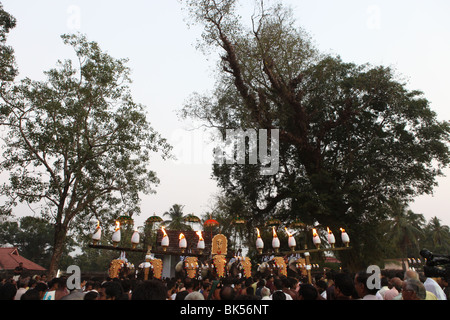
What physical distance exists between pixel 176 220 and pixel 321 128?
82.1 feet

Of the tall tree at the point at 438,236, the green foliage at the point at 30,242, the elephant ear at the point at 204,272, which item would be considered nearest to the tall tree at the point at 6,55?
the elephant ear at the point at 204,272

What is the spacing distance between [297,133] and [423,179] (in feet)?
29.2

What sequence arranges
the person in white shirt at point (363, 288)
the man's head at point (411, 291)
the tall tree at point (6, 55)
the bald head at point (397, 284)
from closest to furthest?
the man's head at point (411, 291)
the person in white shirt at point (363, 288)
the bald head at point (397, 284)
the tall tree at point (6, 55)

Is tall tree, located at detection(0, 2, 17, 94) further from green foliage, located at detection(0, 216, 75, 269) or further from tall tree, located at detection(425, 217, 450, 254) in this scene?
tall tree, located at detection(425, 217, 450, 254)

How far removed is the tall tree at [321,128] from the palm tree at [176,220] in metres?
18.7

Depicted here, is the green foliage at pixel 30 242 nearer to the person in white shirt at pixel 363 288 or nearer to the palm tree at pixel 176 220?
the palm tree at pixel 176 220

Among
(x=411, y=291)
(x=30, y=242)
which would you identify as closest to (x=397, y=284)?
(x=411, y=291)

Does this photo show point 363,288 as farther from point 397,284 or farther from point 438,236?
point 438,236

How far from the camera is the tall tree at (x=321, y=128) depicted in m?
19.8

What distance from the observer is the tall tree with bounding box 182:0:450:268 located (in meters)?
19.8

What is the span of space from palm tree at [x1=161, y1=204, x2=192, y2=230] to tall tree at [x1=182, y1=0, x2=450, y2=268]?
18701mm

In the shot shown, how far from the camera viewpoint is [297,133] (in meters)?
22.5
